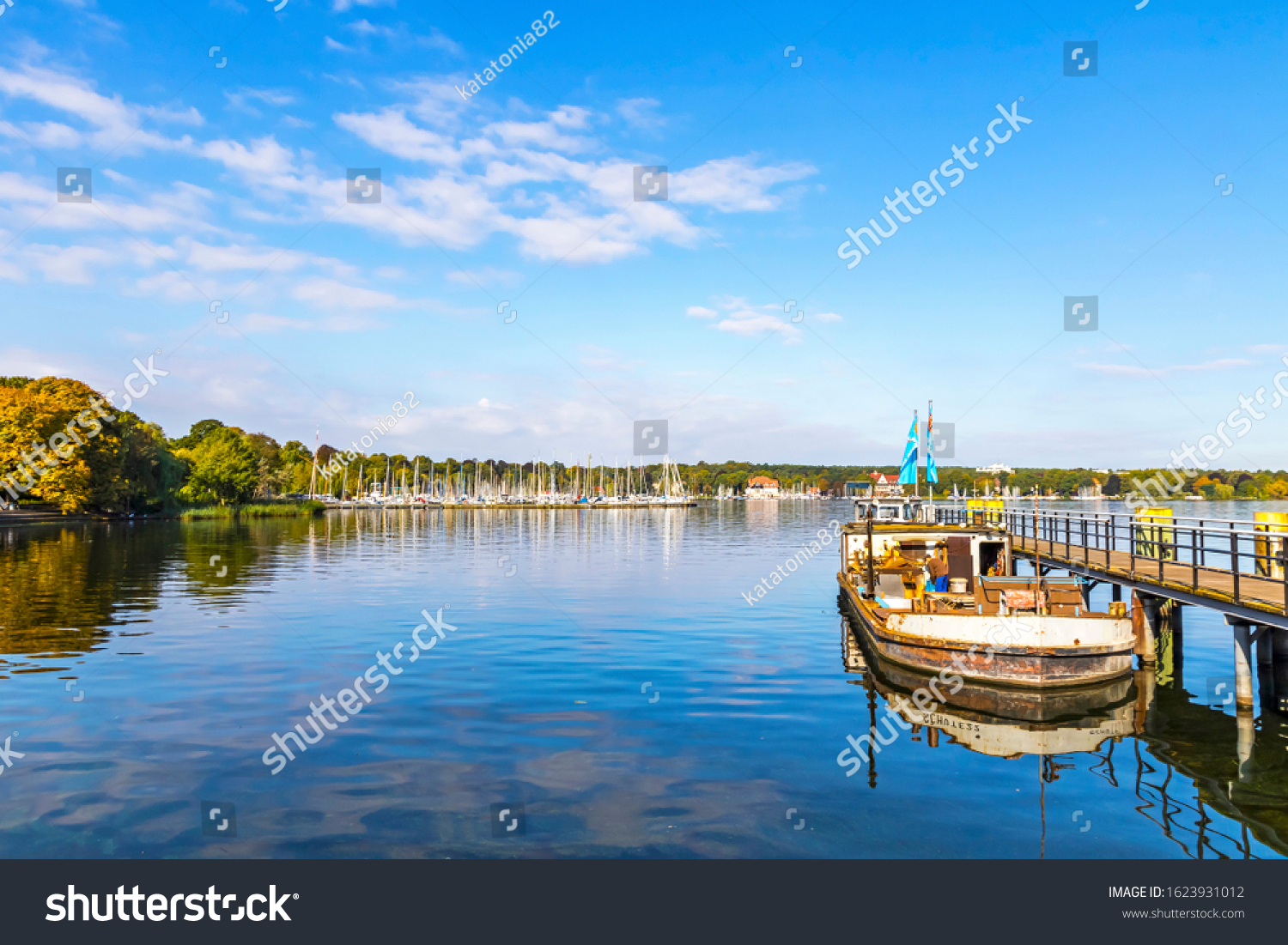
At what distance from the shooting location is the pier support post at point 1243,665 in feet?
57.8

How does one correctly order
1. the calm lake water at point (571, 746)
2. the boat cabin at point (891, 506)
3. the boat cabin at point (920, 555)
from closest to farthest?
the calm lake water at point (571, 746), the boat cabin at point (920, 555), the boat cabin at point (891, 506)

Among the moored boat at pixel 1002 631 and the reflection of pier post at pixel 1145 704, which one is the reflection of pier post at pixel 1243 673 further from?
the moored boat at pixel 1002 631

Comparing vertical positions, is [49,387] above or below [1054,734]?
above

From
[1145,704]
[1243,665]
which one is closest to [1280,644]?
[1243,665]

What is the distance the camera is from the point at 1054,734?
1603 cm

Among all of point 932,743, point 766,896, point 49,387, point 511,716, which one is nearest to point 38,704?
point 511,716

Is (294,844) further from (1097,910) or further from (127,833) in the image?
(1097,910)

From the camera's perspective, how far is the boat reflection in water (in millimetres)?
11531

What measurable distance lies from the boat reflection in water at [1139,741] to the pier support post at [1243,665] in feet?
1.50

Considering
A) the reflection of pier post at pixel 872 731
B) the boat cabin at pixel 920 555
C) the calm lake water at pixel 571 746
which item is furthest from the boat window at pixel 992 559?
the reflection of pier post at pixel 872 731

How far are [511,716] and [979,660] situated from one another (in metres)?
11.0

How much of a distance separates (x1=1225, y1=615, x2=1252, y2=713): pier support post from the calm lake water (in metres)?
0.75

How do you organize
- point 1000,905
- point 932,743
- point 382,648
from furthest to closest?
point 382,648, point 932,743, point 1000,905

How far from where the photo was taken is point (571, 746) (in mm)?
14680
